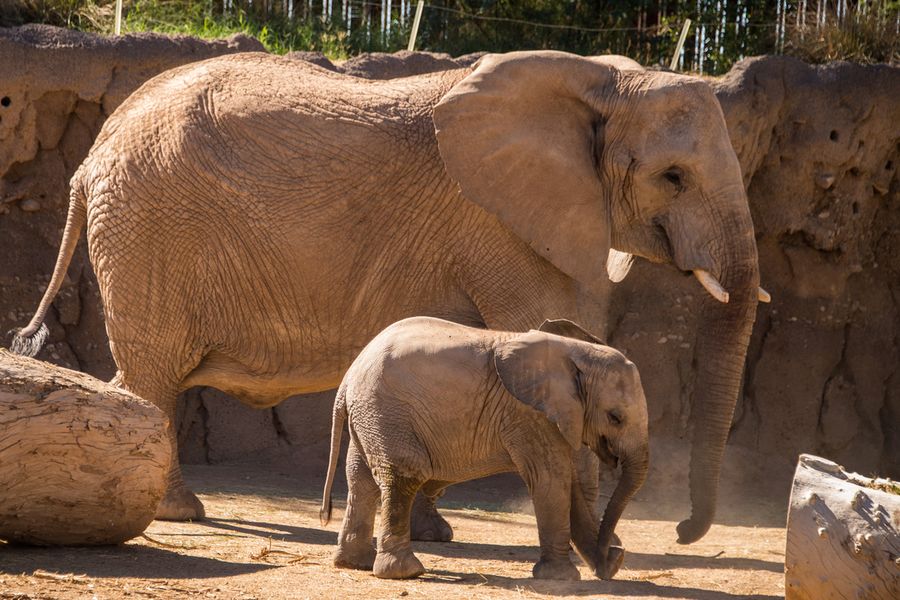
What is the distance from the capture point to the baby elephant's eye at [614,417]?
17.6ft

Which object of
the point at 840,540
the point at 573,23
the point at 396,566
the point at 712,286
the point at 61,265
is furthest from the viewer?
the point at 573,23

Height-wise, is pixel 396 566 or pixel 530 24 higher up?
pixel 530 24

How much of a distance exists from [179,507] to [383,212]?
6.26ft

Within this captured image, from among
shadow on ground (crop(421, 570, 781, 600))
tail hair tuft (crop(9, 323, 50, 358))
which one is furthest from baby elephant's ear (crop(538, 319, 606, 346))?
tail hair tuft (crop(9, 323, 50, 358))

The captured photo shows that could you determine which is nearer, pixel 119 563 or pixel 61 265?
pixel 119 563

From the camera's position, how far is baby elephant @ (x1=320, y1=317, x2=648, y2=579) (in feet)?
17.5

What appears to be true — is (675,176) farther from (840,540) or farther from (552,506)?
(840,540)

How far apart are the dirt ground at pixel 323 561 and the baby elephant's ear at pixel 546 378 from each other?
2.11 feet

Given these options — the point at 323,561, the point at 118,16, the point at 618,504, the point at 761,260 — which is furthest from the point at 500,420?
the point at 118,16

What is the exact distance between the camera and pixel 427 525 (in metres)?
6.84

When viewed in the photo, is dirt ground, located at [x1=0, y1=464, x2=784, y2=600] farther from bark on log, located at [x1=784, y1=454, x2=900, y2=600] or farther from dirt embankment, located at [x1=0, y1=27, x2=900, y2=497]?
dirt embankment, located at [x1=0, y1=27, x2=900, y2=497]

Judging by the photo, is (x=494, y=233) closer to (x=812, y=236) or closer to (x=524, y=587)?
(x=524, y=587)

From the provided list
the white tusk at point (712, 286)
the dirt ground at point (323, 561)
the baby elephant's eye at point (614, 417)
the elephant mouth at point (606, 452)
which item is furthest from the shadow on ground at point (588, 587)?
the white tusk at point (712, 286)

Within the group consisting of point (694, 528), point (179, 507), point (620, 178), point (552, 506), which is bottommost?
point (179, 507)
